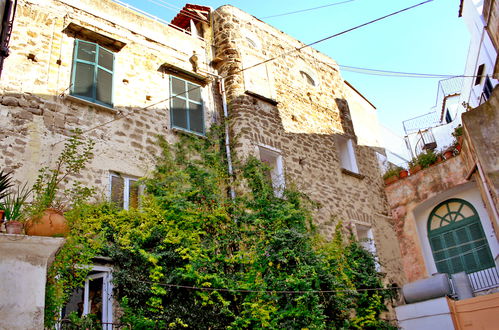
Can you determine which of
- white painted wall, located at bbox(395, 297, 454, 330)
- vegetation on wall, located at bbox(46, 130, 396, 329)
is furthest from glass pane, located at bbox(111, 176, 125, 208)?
white painted wall, located at bbox(395, 297, 454, 330)

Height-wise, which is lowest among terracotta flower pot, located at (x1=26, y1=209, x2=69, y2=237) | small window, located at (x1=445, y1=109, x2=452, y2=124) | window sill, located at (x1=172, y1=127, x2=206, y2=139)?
terracotta flower pot, located at (x1=26, y1=209, x2=69, y2=237)

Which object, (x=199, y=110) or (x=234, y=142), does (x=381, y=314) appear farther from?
(x=199, y=110)

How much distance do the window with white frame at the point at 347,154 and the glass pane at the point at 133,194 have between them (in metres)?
6.26

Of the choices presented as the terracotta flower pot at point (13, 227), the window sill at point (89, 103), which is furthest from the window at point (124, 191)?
the terracotta flower pot at point (13, 227)

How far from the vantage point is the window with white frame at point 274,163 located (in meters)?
10.6

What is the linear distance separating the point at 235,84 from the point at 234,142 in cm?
158

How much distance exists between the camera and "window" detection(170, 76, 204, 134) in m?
10.1

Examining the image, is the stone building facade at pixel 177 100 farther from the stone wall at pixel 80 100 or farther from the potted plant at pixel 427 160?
the potted plant at pixel 427 160

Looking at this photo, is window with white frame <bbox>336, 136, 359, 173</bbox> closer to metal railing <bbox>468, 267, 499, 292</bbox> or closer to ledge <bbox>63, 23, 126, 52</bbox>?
metal railing <bbox>468, 267, 499, 292</bbox>

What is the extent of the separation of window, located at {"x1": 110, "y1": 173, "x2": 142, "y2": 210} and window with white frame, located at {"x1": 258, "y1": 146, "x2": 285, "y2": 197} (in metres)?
3.16

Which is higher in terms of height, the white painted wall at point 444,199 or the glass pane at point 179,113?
the glass pane at point 179,113

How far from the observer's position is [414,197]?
13.8 metres

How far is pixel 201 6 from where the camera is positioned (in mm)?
12180

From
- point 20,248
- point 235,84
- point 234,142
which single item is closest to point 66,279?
point 20,248
